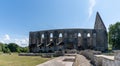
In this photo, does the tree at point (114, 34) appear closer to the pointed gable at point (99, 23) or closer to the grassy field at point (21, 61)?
the pointed gable at point (99, 23)

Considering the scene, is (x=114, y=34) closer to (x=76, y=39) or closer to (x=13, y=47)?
(x=76, y=39)

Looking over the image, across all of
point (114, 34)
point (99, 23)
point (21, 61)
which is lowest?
point (21, 61)

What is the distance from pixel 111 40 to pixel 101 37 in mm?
3366

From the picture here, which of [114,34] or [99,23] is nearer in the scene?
[114,34]

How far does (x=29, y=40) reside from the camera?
66562mm

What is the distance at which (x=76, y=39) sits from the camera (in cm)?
5728

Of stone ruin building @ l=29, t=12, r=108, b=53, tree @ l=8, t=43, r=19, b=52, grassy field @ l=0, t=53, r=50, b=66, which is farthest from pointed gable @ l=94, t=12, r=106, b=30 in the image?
tree @ l=8, t=43, r=19, b=52

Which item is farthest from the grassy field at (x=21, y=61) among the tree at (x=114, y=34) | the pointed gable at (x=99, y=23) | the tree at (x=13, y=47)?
the tree at (x=13, y=47)

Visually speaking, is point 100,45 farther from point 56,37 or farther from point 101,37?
point 56,37

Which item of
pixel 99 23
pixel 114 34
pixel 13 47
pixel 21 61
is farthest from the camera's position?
pixel 13 47

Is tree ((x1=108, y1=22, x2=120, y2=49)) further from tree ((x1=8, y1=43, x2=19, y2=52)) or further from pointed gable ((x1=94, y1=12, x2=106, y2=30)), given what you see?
tree ((x1=8, y1=43, x2=19, y2=52))

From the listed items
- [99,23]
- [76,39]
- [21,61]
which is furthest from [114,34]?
[21,61]

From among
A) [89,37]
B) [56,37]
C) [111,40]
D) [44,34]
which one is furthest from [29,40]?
[111,40]

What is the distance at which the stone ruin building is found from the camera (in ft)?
185
